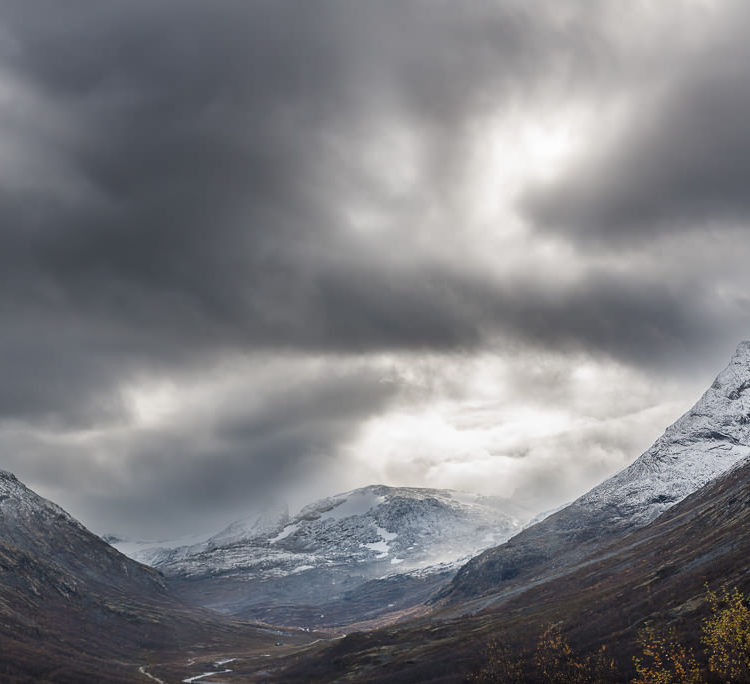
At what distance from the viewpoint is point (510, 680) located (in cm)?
17125

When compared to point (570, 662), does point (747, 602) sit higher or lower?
higher

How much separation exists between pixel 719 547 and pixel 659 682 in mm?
145538

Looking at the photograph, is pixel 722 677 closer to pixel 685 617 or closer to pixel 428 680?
pixel 685 617

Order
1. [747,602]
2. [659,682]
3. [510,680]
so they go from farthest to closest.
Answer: [510,680] < [747,602] < [659,682]

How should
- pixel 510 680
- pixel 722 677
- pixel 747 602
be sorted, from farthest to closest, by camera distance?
1. pixel 510 680
2. pixel 747 602
3. pixel 722 677

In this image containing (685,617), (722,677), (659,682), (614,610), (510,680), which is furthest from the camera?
(614,610)

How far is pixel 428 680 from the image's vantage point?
199000 millimetres

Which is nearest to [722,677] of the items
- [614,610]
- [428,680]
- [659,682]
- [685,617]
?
[659,682]

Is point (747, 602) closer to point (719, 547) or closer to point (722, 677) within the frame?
point (722, 677)

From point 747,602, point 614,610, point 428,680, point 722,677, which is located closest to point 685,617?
point 747,602

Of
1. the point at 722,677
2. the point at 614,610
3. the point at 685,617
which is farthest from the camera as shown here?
the point at 614,610

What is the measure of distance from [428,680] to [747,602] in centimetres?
11415

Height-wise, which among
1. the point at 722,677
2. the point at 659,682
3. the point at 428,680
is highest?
the point at 659,682

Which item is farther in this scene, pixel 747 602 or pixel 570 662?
pixel 570 662
